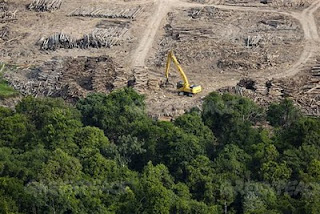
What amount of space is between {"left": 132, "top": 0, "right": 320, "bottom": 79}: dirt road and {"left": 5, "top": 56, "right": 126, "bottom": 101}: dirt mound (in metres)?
3.64

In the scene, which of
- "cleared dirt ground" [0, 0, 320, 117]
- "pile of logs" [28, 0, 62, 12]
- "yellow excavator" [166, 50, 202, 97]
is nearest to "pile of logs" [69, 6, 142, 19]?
"cleared dirt ground" [0, 0, 320, 117]

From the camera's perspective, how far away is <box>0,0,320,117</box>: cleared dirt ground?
159ft

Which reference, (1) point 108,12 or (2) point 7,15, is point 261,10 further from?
(2) point 7,15

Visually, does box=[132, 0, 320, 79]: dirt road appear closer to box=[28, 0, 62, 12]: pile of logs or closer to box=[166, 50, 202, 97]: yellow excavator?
box=[166, 50, 202, 97]: yellow excavator

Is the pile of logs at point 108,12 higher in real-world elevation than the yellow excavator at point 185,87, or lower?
lower

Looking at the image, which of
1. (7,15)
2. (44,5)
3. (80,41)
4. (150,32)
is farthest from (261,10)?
(7,15)

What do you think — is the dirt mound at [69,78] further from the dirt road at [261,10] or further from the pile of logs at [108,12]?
the pile of logs at [108,12]

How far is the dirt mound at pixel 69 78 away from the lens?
156 feet

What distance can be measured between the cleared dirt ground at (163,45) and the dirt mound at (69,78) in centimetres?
7

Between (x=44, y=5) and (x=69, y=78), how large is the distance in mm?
18248

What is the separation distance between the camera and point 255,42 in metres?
55.0

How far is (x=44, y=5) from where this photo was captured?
65438 mm

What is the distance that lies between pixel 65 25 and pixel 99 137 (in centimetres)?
2812

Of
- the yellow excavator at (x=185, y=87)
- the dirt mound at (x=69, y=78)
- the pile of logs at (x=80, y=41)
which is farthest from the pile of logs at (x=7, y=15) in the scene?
the yellow excavator at (x=185, y=87)
